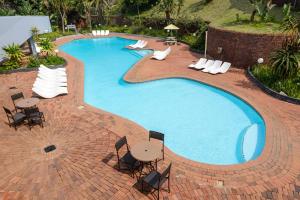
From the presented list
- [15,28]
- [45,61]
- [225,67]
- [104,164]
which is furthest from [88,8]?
[104,164]

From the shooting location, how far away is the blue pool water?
11969mm

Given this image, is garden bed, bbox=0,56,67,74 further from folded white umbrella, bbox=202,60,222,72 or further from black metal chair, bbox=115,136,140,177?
black metal chair, bbox=115,136,140,177

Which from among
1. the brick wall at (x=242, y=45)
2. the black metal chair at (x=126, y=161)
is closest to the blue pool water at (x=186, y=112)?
the black metal chair at (x=126, y=161)

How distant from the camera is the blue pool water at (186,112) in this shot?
12.0 m

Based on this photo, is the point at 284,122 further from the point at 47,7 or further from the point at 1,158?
the point at 47,7

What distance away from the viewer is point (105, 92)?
61.3 feet

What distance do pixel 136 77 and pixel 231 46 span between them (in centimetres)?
862

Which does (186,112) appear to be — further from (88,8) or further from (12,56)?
(88,8)

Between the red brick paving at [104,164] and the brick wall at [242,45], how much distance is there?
534 centimetres

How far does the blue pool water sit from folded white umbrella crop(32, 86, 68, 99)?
176 cm

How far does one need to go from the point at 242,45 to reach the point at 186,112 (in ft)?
28.9

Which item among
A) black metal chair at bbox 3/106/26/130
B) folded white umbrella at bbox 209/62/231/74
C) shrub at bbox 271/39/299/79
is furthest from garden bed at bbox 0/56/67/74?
shrub at bbox 271/39/299/79

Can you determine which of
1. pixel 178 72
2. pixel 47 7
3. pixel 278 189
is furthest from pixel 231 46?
pixel 47 7

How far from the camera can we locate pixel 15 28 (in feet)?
64.4
